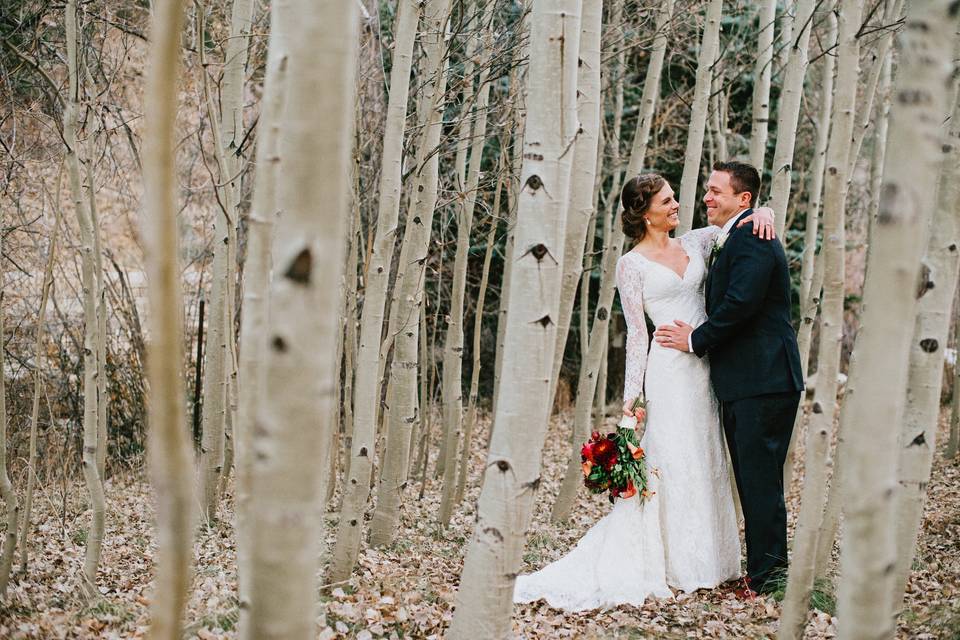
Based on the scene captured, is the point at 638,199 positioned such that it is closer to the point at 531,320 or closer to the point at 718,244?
the point at 718,244

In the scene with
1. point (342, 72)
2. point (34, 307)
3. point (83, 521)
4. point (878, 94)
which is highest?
point (878, 94)

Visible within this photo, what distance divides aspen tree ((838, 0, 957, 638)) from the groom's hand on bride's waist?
3.01 m

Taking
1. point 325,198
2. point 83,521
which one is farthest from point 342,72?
point 83,521

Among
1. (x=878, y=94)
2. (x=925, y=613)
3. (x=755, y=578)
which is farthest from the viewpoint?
(x=878, y=94)

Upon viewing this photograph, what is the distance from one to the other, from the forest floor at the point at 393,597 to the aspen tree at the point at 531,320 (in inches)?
43.1

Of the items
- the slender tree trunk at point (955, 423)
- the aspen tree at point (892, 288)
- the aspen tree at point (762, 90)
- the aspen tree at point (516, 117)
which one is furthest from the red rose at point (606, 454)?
the slender tree trunk at point (955, 423)

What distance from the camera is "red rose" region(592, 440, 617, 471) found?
15.4 feet

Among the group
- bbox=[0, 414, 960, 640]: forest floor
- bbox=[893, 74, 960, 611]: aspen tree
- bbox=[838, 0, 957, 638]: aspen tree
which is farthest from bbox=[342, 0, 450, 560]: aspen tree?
bbox=[838, 0, 957, 638]: aspen tree

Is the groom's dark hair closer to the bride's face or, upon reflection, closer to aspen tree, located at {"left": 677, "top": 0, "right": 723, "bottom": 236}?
the bride's face

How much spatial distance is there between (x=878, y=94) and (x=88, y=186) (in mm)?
9186

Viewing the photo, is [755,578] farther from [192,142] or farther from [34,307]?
[192,142]

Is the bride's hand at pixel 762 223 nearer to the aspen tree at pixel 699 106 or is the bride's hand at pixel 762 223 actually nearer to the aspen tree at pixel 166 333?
the aspen tree at pixel 699 106

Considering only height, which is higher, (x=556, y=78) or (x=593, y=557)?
(x=556, y=78)

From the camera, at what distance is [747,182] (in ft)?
16.0
